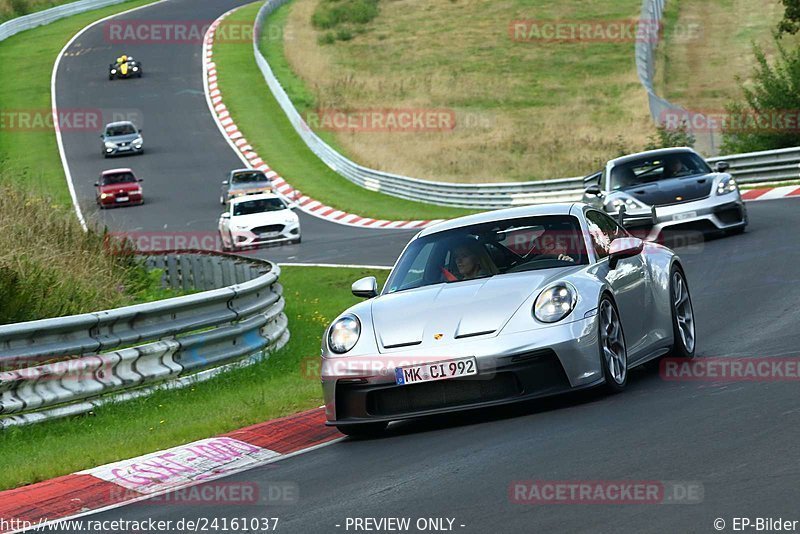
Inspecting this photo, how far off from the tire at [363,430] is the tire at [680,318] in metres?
2.59

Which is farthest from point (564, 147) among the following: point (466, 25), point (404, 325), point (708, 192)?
point (404, 325)

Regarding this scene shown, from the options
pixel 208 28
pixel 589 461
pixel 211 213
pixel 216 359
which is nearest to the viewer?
pixel 589 461

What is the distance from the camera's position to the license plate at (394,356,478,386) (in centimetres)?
827

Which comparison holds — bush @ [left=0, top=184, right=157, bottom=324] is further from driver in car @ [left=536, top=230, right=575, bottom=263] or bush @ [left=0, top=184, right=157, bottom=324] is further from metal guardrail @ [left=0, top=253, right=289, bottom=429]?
driver in car @ [left=536, top=230, right=575, bottom=263]

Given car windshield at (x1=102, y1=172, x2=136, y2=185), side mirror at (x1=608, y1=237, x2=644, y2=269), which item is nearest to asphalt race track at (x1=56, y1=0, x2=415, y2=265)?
car windshield at (x1=102, y1=172, x2=136, y2=185)

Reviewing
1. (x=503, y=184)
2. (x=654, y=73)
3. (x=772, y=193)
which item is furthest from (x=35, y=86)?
(x=772, y=193)

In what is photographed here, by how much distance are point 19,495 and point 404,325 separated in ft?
8.47

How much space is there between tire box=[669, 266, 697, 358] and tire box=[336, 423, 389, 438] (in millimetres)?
2590

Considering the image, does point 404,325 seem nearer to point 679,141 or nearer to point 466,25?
point 679,141

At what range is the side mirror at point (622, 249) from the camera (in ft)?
30.7

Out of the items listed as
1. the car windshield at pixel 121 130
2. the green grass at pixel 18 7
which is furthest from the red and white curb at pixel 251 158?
the green grass at pixel 18 7

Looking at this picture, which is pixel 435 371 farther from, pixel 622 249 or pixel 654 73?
pixel 654 73

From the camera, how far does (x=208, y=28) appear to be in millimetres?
71750

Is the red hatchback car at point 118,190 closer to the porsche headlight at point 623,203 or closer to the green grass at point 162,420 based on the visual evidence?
the porsche headlight at point 623,203
